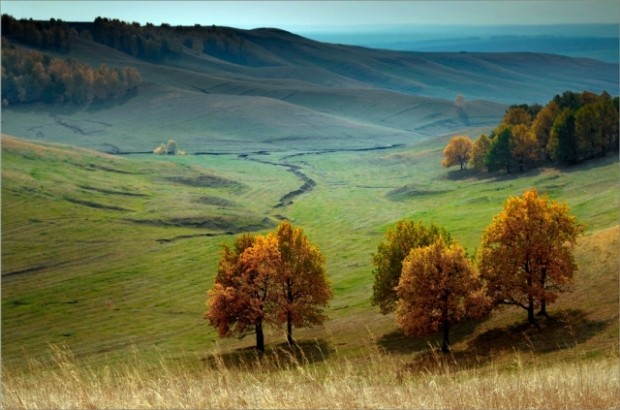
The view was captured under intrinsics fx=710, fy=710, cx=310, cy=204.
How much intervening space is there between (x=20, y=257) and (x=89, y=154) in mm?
76773

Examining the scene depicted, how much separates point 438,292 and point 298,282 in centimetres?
1281

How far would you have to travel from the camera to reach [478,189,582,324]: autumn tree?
4760cm

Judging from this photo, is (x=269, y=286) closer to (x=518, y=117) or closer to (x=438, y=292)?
(x=438, y=292)

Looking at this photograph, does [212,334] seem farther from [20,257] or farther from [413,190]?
[413,190]

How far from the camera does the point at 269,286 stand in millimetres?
55062

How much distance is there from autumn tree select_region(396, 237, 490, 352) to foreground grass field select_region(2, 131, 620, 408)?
6.08 ft

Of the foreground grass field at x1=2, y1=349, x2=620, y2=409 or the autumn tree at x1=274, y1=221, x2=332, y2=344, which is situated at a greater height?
the foreground grass field at x1=2, y1=349, x2=620, y2=409

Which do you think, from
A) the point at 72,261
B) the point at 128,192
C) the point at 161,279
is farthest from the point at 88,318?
the point at 128,192

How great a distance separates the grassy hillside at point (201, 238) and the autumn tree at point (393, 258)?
2.28 meters

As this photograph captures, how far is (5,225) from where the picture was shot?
117500 mm

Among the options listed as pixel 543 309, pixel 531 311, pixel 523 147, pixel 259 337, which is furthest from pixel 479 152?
pixel 531 311

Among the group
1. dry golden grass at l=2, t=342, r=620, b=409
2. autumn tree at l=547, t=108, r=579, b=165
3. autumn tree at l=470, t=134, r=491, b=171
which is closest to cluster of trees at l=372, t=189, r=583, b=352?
dry golden grass at l=2, t=342, r=620, b=409

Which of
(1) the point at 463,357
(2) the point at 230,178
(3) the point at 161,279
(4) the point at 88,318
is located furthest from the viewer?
(2) the point at 230,178

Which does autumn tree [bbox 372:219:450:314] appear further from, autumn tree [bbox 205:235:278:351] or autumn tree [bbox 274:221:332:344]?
autumn tree [bbox 205:235:278:351]
